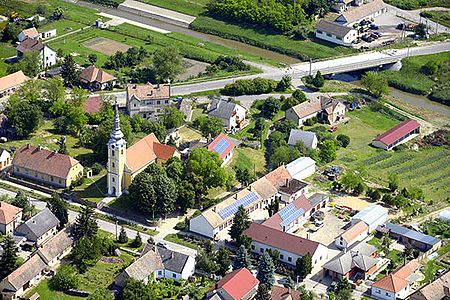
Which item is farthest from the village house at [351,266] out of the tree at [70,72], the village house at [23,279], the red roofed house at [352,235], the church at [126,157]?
the tree at [70,72]

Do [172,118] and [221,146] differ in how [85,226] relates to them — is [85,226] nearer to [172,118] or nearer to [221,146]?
[221,146]

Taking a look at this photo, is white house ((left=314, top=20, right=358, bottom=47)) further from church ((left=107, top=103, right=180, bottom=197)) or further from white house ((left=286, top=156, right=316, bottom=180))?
church ((left=107, top=103, right=180, bottom=197))

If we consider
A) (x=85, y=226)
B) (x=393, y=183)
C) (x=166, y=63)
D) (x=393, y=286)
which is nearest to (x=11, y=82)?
(x=166, y=63)

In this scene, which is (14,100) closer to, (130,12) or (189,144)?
(189,144)

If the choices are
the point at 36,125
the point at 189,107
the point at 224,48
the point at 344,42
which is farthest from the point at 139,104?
the point at 344,42

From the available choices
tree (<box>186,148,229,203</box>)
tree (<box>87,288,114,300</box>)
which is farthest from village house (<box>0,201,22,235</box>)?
tree (<box>186,148,229,203</box>)

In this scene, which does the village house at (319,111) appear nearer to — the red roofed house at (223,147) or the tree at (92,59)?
the red roofed house at (223,147)
